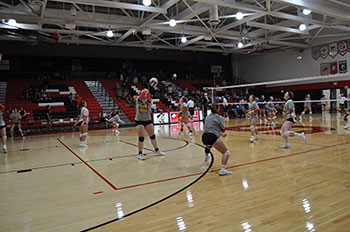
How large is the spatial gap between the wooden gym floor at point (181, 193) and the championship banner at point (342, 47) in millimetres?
20556

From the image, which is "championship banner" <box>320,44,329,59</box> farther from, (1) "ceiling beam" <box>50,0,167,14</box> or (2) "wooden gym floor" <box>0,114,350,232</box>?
(2) "wooden gym floor" <box>0,114,350,232</box>

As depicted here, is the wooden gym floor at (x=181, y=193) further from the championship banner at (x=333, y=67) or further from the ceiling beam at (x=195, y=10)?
the championship banner at (x=333, y=67)

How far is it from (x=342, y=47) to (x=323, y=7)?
36.4ft

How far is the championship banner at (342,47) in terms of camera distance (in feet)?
76.5

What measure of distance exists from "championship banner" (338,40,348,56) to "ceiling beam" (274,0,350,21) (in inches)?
325

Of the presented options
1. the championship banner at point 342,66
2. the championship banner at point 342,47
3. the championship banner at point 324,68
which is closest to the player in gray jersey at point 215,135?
the championship banner at point 342,66

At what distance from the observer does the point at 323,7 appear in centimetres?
1481

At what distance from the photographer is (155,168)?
607 cm

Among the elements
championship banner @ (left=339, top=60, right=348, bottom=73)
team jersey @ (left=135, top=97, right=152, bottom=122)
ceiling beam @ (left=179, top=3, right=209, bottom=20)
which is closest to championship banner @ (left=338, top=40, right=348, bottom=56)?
championship banner @ (left=339, top=60, right=348, bottom=73)

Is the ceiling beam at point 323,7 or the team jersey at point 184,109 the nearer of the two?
the team jersey at point 184,109

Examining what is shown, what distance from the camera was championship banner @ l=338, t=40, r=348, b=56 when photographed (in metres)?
23.3

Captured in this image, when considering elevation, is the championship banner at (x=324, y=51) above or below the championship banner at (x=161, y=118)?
above

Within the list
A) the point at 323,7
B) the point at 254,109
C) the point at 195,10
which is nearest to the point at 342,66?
the point at 323,7

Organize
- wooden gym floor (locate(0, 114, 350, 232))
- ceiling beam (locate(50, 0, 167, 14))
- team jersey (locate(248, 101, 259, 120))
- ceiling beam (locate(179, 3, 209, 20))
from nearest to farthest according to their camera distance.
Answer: wooden gym floor (locate(0, 114, 350, 232)) < team jersey (locate(248, 101, 259, 120)) < ceiling beam (locate(50, 0, 167, 14)) < ceiling beam (locate(179, 3, 209, 20))
